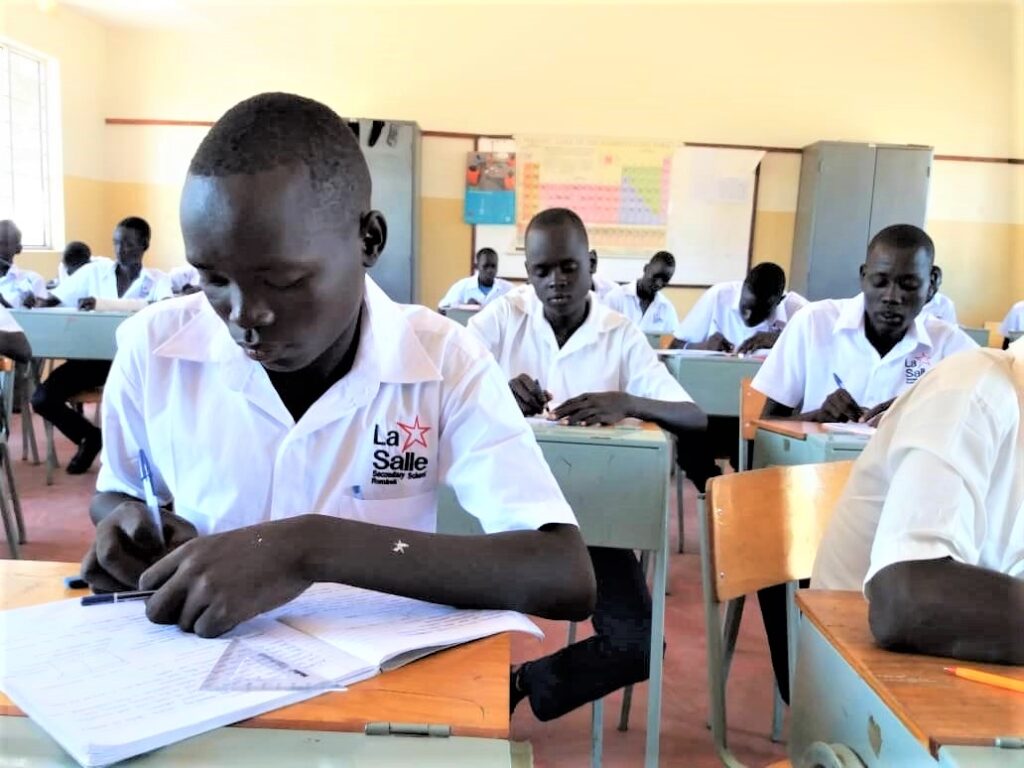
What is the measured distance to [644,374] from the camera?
251cm

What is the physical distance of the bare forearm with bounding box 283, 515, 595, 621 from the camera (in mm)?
811

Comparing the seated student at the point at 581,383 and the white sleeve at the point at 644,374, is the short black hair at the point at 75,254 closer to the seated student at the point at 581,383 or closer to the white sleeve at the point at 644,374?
the seated student at the point at 581,383

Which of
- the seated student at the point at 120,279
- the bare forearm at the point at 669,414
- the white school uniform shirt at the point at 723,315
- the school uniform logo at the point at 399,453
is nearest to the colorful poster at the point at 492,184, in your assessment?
the white school uniform shirt at the point at 723,315

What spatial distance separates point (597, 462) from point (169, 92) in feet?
24.5

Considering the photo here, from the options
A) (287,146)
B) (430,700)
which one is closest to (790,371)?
(287,146)

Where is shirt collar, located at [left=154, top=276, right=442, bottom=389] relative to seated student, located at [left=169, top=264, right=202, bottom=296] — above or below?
above

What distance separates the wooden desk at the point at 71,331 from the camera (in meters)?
3.94

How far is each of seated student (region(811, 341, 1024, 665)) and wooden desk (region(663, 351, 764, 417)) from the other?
2.58 meters

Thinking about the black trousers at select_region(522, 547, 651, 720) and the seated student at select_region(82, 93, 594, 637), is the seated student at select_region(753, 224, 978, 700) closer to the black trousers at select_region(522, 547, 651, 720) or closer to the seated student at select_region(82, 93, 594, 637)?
the black trousers at select_region(522, 547, 651, 720)

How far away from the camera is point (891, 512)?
0.95m

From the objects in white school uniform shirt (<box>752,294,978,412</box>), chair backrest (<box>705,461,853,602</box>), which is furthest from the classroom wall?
chair backrest (<box>705,461,853,602</box>)

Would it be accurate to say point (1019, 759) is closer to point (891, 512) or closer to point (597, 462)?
point (891, 512)

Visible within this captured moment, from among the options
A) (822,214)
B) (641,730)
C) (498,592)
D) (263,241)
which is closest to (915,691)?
(498,592)

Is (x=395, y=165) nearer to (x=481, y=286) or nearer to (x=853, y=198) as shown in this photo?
(x=481, y=286)
